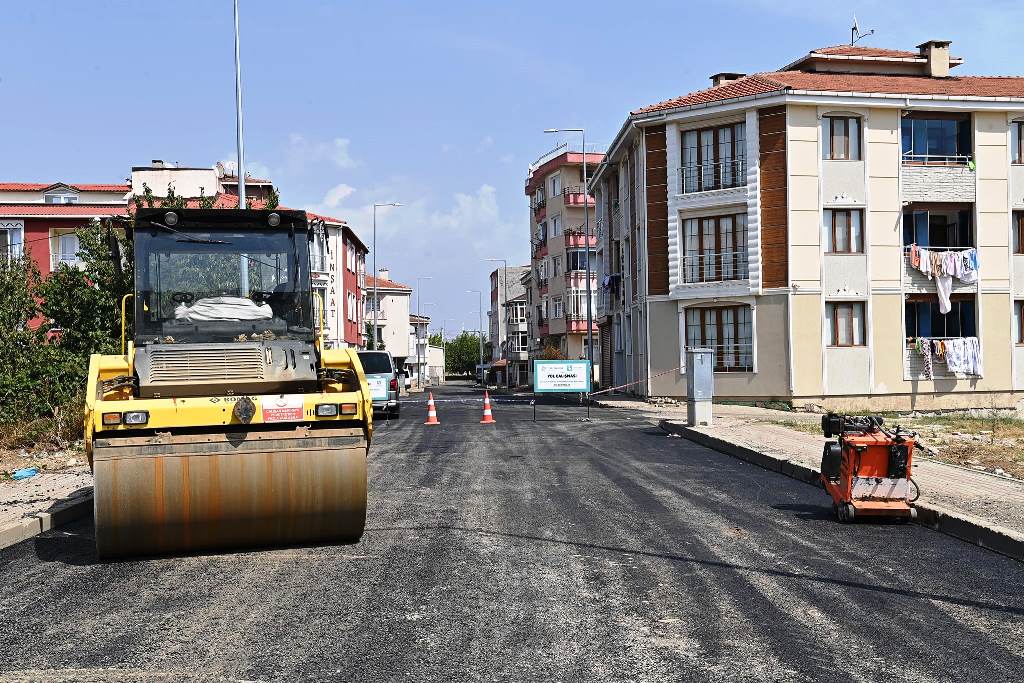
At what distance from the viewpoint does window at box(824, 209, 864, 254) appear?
3362 centimetres

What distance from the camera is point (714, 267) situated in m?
34.5

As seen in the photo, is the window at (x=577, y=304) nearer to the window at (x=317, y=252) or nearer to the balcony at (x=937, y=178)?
the balcony at (x=937, y=178)

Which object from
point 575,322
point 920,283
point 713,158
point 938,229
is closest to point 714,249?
point 713,158

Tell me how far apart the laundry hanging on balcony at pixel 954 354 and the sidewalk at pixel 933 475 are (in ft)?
33.0

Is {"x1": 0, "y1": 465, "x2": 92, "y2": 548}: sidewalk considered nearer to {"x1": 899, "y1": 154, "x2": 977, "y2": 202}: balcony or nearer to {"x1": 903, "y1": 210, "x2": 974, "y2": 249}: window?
{"x1": 899, "y1": 154, "x2": 977, "y2": 202}: balcony

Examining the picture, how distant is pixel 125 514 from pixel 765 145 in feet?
94.8

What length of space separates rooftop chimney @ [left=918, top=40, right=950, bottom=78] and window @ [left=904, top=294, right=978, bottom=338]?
884 centimetres

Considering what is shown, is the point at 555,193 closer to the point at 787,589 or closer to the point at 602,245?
the point at 602,245

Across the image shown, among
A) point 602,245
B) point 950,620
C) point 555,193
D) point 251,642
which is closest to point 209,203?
point 251,642

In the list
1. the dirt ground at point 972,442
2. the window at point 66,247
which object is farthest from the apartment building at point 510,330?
the dirt ground at point 972,442

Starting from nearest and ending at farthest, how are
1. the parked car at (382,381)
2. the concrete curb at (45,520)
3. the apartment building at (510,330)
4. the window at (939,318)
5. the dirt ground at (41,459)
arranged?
1. the concrete curb at (45,520)
2. the dirt ground at (41,459)
3. the parked car at (382,381)
4. the window at (939,318)
5. the apartment building at (510,330)

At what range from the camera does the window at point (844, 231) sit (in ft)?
110

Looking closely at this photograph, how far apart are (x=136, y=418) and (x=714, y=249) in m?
28.6

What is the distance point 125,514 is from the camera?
321 inches
